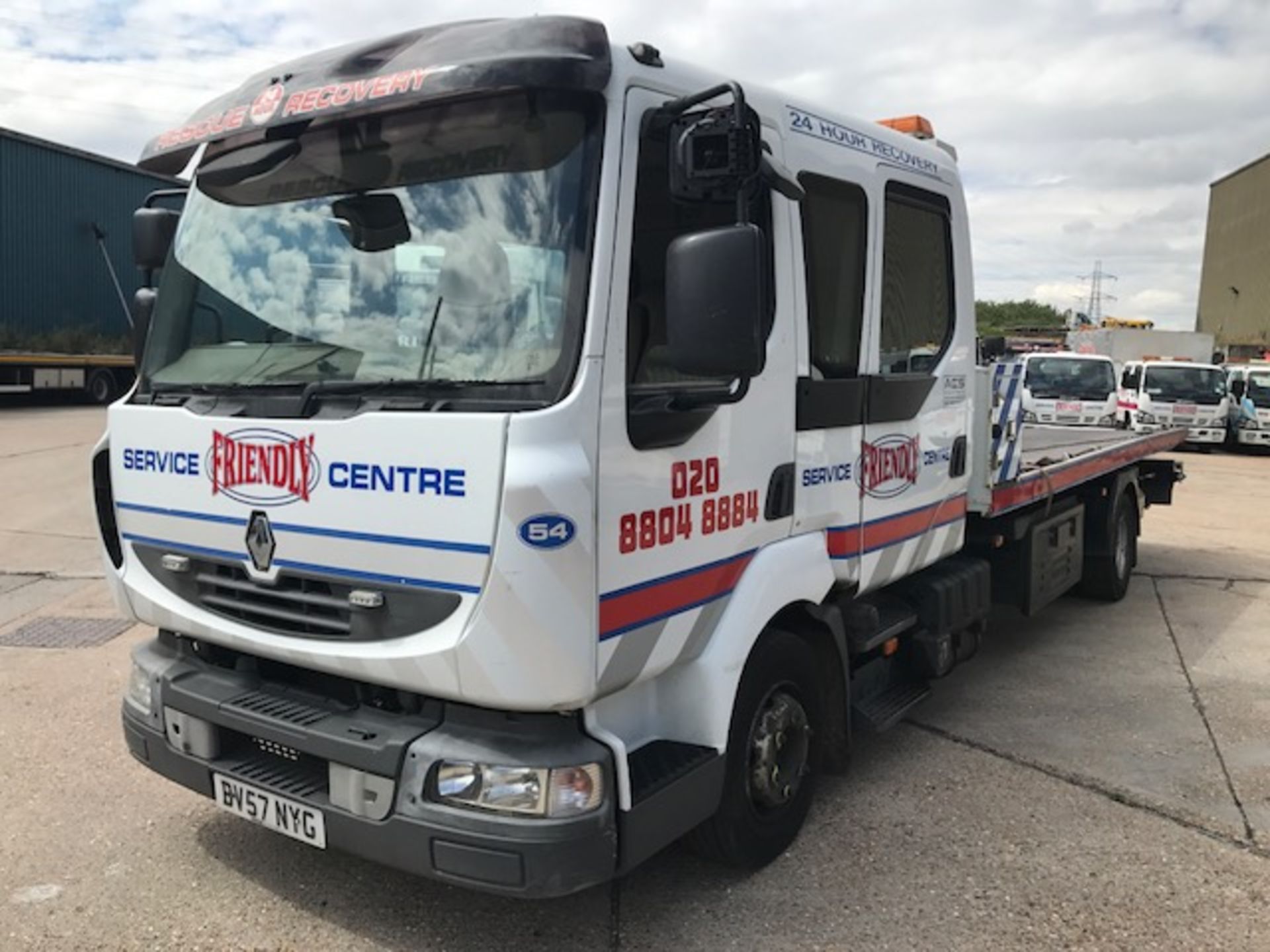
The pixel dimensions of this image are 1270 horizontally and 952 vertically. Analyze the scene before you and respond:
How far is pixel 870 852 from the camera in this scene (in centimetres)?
365

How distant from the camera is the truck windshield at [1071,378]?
18531 millimetres

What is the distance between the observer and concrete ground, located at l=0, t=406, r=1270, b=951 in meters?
3.14

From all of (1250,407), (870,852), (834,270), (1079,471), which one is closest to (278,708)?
(870,852)

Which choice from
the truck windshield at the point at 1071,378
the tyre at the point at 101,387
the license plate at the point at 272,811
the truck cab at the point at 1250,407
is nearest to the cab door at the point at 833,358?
the license plate at the point at 272,811

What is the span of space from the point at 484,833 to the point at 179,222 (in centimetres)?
224

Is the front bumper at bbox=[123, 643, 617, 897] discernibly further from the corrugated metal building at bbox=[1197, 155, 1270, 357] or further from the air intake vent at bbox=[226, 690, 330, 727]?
the corrugated metal building at bbox=[1197, 155, 1270, 357]

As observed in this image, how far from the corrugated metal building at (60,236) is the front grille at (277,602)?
20.6 meters

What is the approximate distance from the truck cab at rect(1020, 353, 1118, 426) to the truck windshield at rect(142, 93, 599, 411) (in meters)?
16.5

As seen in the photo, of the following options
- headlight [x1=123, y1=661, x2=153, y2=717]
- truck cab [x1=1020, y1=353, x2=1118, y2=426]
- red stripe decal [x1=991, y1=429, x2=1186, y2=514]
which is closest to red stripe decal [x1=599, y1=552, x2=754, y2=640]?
headlight [x1=123, y1=661, x2=153, y2=717]

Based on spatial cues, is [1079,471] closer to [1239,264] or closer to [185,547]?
[185,547]

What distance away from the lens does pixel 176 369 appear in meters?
3.26

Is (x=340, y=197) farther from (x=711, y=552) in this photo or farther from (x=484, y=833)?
(x=484, y=833)

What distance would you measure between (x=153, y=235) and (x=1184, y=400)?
20246 millimetres

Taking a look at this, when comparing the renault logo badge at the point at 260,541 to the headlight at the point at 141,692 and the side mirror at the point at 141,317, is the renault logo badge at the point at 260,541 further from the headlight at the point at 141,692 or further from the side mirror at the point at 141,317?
the side mirror at the point at 141,317
